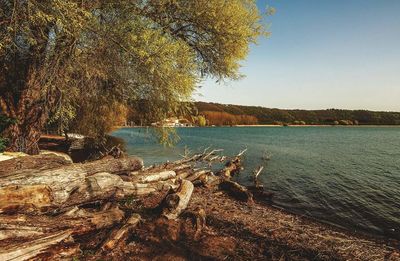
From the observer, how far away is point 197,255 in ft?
21.2

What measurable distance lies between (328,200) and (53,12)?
619 inches

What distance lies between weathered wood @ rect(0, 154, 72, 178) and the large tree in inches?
91.8

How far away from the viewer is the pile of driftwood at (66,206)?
18.4 feet

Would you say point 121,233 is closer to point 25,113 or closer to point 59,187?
point 59,187

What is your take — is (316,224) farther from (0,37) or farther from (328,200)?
(0,37)

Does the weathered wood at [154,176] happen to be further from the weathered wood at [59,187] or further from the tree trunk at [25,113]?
the tree trunk at [25,113]

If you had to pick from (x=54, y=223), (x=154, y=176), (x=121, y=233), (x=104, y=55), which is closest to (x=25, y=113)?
(x=104, y=55)

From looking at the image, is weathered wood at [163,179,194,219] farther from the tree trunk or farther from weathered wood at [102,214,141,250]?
the tree trunk

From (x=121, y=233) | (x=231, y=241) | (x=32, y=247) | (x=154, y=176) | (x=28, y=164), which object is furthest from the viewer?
(x=154, y=176)

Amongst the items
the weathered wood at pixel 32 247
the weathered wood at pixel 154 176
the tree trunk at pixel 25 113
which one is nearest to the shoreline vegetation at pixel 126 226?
the weathered wood at pixel 32 247

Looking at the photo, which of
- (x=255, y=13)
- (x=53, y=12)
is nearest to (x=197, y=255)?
(x=53, y=12)

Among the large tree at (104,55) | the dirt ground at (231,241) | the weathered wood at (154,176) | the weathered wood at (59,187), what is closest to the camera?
the weathered wood at (59,187)

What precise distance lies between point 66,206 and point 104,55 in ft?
20.2

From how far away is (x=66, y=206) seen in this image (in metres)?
7.25
